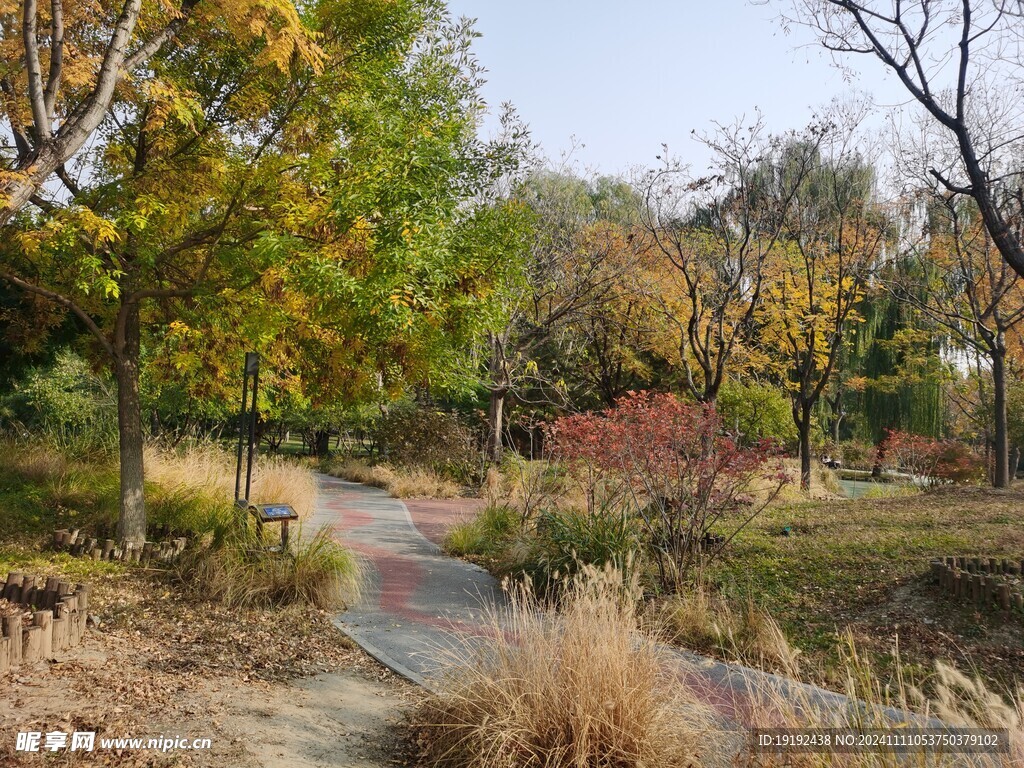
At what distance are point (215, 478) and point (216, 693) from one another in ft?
20.3

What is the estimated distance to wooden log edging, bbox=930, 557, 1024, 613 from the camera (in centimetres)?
632

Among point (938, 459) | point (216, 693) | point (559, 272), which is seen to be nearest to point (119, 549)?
point (216, 693)

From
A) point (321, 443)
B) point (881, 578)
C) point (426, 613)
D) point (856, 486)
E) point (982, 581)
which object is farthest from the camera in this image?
point (321, 443)

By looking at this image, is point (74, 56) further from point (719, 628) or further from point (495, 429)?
point (495, 429)

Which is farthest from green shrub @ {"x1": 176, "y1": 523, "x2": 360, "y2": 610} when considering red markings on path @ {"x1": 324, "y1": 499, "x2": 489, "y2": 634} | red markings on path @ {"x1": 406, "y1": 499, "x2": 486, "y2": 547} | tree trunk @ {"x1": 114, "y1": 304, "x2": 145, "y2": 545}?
red markings on path @ {"x1": 406, "y1": 499, "x2": 486, "y2": 547}

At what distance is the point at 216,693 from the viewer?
4.55 metres

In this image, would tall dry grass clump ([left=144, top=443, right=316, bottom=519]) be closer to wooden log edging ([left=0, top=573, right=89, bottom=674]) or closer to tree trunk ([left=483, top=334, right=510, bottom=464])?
wooden log edging ([left=0, top=573, right=89, bottom=674])

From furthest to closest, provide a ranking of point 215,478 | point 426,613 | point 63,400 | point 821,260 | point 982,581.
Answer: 1. point 821,260
2. point 63,400
3. point 215,478
4. point 426,613
5. point 982,581

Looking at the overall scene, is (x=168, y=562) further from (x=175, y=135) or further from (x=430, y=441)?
(x=430, y=441)

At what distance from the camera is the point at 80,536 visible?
8.09 meters

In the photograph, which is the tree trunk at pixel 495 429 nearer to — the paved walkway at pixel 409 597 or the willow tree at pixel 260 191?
the paved walkway at pixel 409 597

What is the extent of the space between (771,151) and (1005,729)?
15.1 meters

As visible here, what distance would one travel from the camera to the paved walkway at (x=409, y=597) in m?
5.59

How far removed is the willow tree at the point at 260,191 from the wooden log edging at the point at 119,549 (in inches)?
6.8
